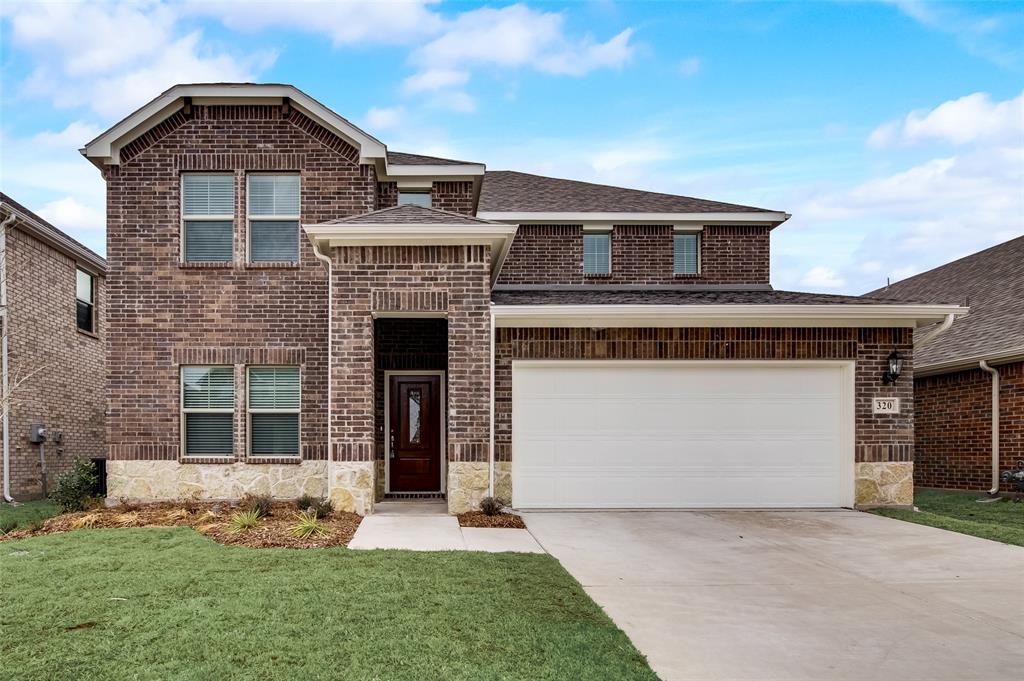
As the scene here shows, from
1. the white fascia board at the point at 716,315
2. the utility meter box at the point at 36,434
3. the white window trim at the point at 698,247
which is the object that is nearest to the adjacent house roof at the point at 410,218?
the white fascia board at the point at 716,315

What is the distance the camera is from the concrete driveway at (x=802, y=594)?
4316mm

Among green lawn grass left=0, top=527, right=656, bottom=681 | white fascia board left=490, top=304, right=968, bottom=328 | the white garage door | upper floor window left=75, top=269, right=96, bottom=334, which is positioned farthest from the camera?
upper floor window left=75, top=269, right=96, bottom=334

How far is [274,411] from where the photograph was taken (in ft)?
35.4

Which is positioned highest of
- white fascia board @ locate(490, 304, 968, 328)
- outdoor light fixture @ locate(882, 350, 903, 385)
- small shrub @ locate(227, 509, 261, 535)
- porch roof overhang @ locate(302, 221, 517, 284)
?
porch roof overhang @ locate(302, 221, 517, 284)


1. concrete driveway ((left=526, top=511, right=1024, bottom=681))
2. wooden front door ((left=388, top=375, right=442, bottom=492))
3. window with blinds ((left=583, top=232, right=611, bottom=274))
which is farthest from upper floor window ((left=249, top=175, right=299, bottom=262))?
window with blinds ((left=583, top=232, right=611, bottom=274))

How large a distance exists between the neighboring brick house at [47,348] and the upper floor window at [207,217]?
328 centimetres

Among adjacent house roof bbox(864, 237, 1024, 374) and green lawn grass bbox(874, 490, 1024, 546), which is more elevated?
adjacent house roof bbox(864, 237, 1024, 374)

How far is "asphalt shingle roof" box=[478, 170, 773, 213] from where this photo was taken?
15031 millimetres

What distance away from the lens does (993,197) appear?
19344 mm

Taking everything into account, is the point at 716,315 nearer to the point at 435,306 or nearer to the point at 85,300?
the point at 435,306

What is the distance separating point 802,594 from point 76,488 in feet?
34.2

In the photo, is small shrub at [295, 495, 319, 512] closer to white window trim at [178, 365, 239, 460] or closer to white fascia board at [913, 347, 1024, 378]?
white window trim at [178, 365, 239, 460]

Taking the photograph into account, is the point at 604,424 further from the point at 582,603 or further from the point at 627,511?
the point at 582,603

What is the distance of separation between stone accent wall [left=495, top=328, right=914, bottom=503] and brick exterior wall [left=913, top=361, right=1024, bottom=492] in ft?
10.1
